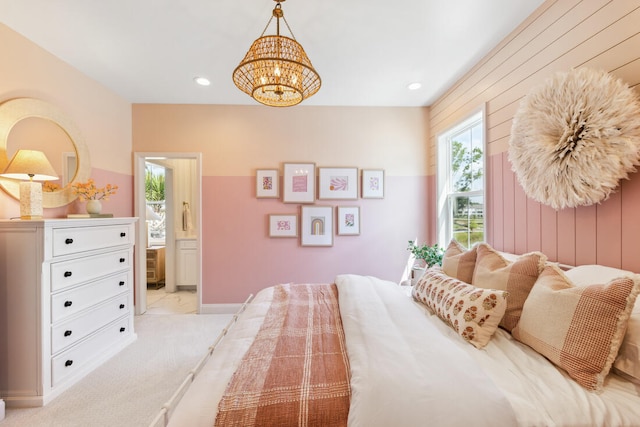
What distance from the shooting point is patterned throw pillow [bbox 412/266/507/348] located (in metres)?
1.19

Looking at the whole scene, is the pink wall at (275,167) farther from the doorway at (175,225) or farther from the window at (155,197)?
the window at (155,197)

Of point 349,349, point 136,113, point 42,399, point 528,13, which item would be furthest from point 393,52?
point 42,399

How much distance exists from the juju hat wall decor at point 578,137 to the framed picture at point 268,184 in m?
2.37

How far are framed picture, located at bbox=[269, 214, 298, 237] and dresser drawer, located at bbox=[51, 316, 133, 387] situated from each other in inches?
66.0

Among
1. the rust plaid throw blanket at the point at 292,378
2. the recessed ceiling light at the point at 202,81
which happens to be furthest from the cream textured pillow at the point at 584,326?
the recessed ceiling light at the point at 202,81

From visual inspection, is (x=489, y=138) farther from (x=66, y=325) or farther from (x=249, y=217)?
(x=66, y=325)

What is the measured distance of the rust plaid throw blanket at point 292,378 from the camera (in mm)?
821

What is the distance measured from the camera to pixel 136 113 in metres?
3.07

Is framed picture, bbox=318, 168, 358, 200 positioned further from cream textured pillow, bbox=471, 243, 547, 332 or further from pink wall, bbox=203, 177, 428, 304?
cream textured pillow, bbox=471, 243, 547, 332

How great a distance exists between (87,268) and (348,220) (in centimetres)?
251

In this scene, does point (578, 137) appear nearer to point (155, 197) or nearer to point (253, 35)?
point (253, 35)

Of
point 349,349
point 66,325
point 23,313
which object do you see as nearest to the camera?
point 349,349

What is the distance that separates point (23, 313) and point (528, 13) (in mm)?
3921

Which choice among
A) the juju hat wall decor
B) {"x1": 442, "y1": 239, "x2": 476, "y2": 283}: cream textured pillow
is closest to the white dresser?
{"x1": 442, "y1": 239, "x2": 476, "y2": 283}: cream textured pillow
